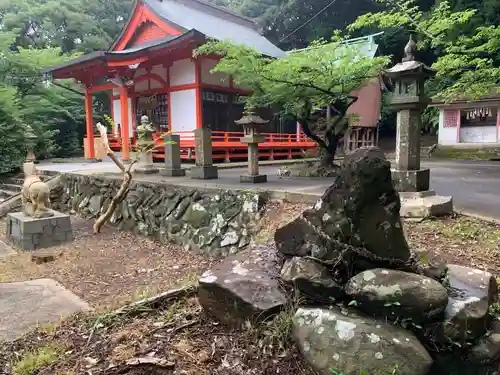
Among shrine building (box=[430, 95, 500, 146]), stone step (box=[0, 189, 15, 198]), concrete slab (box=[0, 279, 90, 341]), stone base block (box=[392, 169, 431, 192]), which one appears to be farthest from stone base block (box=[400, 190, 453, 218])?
shrine building (box=[430, 95, 500, 146])

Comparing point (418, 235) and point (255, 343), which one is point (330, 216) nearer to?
point (255, 343)

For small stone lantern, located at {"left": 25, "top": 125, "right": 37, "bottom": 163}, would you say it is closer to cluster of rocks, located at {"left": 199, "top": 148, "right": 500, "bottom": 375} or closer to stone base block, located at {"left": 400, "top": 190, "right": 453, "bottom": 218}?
cluster of rocks, located at {"left": 199, "top": 148, "right": 500, "bottom": 375}

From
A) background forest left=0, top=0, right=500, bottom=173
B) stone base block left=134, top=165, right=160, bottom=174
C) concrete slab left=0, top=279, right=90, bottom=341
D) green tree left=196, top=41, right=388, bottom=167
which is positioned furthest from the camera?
background forest left=0, top=0, right=500, bottom=173

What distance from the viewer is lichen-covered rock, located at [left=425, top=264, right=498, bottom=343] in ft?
7.96

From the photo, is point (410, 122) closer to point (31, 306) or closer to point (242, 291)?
point (242, 291)

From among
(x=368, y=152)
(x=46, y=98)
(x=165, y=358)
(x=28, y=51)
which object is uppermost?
(x=28, y=51)

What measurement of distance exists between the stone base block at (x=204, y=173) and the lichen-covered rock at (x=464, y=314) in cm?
753

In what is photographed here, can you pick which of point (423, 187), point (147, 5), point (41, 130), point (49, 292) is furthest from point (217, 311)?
point (41, 130)

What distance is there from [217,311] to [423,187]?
4012 mm

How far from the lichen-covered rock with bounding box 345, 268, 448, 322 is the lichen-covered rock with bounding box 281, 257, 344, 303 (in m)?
0.17

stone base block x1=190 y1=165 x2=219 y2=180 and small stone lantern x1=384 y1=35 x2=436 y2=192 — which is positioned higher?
small stone lantern x1=384 y1=35 x2=436 y2=192

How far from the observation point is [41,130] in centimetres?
1786

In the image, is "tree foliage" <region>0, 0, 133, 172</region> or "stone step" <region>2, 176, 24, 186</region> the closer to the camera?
"stone step" <region>2, 176, 24, 186</region>

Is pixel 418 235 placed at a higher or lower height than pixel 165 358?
higher
